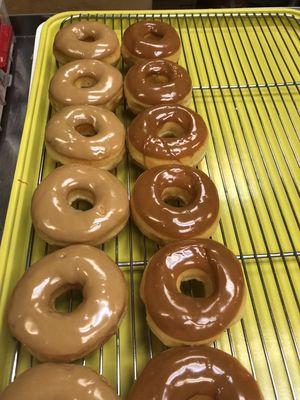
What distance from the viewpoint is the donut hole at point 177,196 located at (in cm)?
134

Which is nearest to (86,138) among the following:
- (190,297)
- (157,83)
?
(157,83)

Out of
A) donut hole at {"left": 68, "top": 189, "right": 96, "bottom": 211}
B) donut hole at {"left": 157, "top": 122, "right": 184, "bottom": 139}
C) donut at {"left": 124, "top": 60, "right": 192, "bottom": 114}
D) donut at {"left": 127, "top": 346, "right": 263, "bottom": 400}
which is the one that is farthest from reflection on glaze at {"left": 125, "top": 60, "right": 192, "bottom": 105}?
donut at {"left": 127, "top": 346, "right": 263, "bottom": 400}

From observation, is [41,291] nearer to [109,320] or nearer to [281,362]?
[109,320]

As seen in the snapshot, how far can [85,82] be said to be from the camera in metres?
1.68

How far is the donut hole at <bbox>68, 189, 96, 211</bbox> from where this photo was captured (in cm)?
132

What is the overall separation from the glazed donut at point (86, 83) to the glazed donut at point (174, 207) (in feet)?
1.44

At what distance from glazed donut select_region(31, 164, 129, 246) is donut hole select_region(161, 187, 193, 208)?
0.16 meters

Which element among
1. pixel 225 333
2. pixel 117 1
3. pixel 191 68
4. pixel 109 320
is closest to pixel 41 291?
pixel 109 320

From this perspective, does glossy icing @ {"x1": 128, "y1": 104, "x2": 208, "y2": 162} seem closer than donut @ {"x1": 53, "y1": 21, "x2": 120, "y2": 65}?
Yes

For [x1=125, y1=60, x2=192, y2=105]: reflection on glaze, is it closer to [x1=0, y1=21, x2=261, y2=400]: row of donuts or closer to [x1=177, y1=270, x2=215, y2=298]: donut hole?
[x1=0, y1=21, x2=261, y2=400]: row of donuts

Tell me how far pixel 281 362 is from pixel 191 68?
138cm

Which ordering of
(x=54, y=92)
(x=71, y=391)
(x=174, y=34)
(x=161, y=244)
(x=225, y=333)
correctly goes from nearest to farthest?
(x=71, y=391) < (x=225, y=333) < (x=161, y=244) < (x=54, y=92) < (x=174, y=34)

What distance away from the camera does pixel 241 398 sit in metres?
0.91

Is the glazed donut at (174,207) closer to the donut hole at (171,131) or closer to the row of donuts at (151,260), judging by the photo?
the row of donuts at (151,260)
